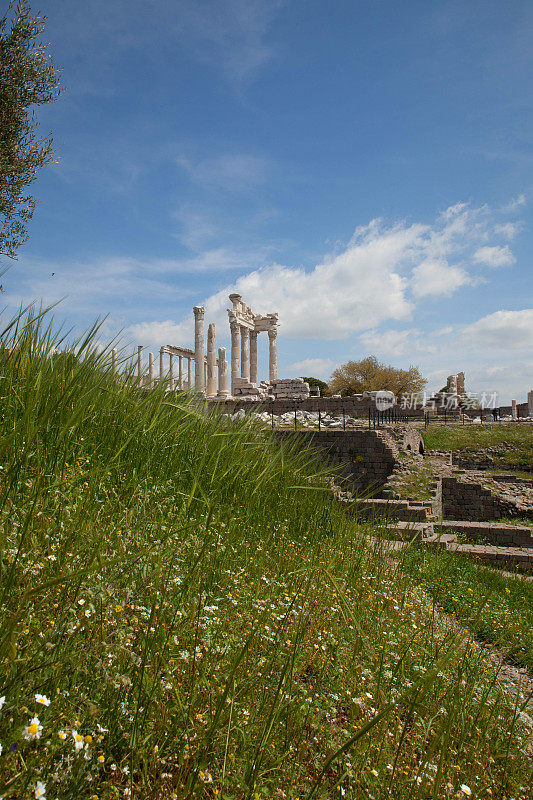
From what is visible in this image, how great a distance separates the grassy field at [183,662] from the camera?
162 centimetres

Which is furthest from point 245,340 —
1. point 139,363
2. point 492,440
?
point 139,363

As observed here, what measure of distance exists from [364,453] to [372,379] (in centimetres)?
4042

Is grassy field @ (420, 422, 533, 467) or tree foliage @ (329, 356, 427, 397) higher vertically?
tree foliage @ (329, 356, 427, 397)

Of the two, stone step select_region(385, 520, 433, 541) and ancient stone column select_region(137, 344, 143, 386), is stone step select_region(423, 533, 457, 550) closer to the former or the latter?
stone step select_region(385, 520, 433, 541)

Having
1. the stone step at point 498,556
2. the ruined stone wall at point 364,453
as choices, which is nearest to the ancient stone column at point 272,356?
the ruined stone wall at point 364,453

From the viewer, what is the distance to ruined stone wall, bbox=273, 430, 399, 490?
17.6 meters

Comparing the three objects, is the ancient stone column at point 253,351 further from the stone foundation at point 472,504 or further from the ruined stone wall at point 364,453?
the stone foundation at point 472,504

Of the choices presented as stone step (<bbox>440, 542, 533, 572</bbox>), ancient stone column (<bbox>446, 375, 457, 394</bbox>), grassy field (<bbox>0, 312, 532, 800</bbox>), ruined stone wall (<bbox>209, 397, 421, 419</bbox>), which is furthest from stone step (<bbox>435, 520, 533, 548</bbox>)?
ancient stone column (<bbox>446, 375, 457, 394</bbox>)

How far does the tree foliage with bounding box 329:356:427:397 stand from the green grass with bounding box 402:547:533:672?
48.2 metres

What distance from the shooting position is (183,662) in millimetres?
2188

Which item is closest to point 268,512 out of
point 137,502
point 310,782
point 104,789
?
point 137,502

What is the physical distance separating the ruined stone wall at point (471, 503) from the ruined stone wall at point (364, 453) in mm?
2554

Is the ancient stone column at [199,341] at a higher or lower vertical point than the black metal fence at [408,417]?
higher

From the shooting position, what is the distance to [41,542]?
2.49 m
